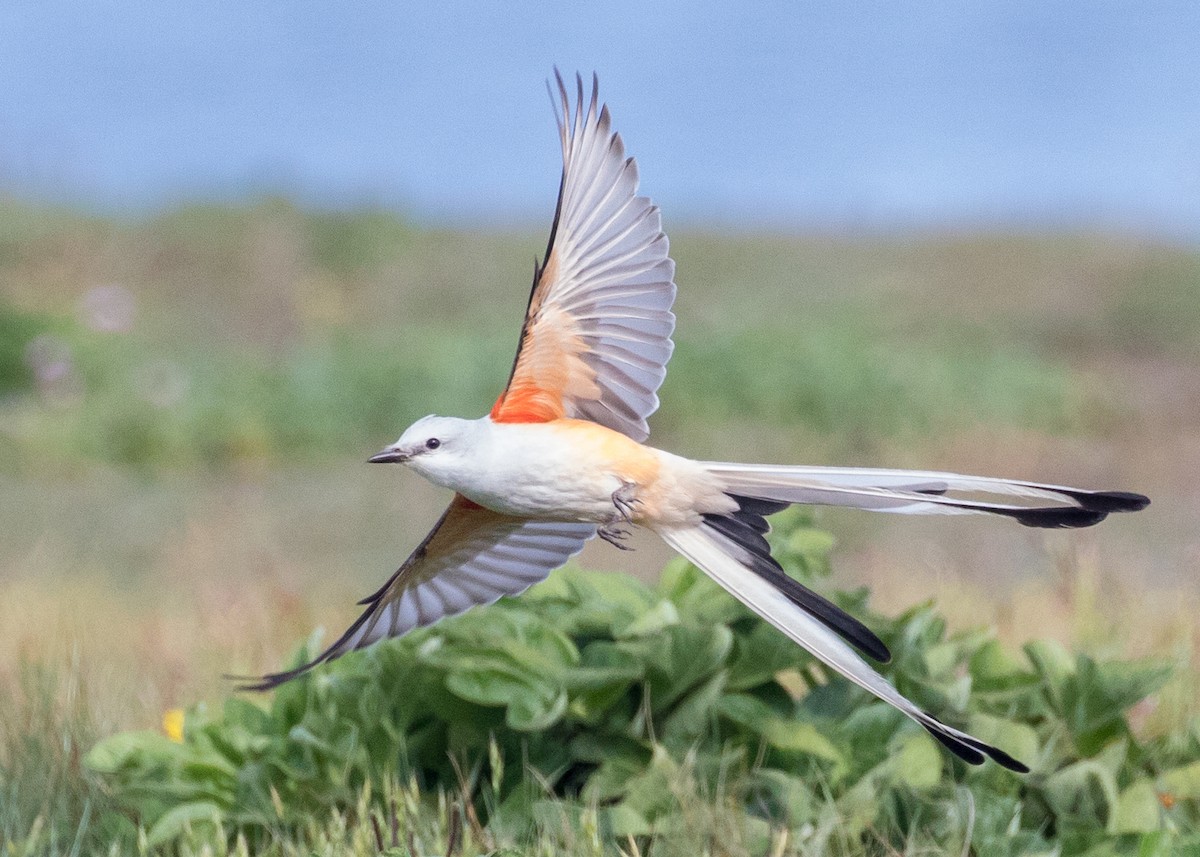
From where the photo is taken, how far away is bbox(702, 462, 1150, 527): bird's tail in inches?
86.7

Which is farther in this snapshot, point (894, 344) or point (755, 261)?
point (755, 261)

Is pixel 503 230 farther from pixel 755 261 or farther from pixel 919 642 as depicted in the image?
pixel 919 642

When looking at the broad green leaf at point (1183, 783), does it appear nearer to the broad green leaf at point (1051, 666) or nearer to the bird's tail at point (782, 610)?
the broad green leaf at point (1051, 666)

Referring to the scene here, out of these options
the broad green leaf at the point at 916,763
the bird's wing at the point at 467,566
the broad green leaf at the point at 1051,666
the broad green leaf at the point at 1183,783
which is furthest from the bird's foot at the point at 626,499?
the broad green leaf at the point at 1183,783

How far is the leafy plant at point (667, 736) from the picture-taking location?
2.93 metres

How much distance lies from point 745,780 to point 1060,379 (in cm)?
844

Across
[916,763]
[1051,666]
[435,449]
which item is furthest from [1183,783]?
[435,449]

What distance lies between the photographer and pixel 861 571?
227 inches

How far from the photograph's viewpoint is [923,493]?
229 cm

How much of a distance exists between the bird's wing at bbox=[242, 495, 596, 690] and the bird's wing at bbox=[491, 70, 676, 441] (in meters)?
0.33

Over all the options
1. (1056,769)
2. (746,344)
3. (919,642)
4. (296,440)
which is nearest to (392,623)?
(919,642)

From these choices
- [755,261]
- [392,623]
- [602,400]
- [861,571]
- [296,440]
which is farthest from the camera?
[755,261]

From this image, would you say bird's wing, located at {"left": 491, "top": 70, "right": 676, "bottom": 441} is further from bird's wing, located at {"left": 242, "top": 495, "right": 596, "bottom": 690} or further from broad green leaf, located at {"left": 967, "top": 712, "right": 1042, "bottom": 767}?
broad green leaf, located at {"left": 967, "top": 712, "right": 1042, "bottom": 767}

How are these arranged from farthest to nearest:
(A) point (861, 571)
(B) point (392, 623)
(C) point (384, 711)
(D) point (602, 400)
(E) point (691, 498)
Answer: (A) point (861, 571) < (C) point (384, 711) < (B) point (392, 623) < (D) point (602, 400) < (E) point (691, 498)
